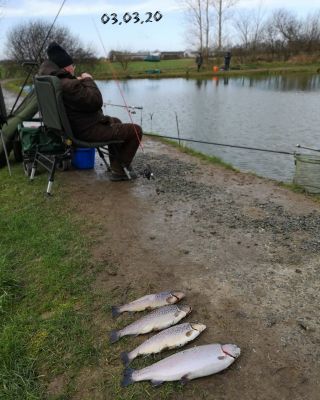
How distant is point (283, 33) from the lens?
57.8m

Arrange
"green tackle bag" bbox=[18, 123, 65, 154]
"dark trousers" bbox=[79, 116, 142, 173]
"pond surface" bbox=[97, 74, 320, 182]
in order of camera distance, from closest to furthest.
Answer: "dark trousers" bbox=[79, 116, 142, 173] < "green tackle bag" bbox=[18, 123, 65, 154] < "pond surface" bbox=[97, 74, 320, 182]

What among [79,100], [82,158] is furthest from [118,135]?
[82,158]

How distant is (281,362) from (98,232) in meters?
2.20

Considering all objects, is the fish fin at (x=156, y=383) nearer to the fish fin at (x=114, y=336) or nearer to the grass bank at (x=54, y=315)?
the grass bank at (x=54, y=315)

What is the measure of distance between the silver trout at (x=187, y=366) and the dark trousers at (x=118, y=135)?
3.37m

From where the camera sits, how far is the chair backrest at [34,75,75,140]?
15.6 feet

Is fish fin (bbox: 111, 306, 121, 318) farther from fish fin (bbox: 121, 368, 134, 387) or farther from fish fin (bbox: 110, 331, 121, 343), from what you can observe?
fish fin (bbox: 121, 368, 134, 387)

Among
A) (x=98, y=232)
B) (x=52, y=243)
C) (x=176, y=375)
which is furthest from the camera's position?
(x=98, y=232)

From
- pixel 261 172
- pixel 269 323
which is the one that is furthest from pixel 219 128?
pixel 269 323

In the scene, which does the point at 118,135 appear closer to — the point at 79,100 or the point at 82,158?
the point at 79,100

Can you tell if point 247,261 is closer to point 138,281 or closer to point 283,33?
point 138,281

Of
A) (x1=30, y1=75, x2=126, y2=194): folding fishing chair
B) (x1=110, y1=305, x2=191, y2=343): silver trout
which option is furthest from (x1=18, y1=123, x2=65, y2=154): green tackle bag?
(x1=110, y1=305, x2=191, y2=343): silver trout

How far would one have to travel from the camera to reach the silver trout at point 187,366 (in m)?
2.16

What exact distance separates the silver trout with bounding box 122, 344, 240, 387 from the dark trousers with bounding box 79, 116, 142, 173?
133 inches
